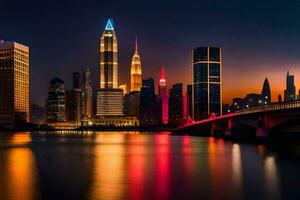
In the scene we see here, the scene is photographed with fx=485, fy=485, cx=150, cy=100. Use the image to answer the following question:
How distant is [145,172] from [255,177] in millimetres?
9293

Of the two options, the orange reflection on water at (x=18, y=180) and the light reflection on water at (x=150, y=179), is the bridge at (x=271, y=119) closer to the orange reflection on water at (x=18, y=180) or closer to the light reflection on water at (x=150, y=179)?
the light reflection on water at (x=150, y=179)

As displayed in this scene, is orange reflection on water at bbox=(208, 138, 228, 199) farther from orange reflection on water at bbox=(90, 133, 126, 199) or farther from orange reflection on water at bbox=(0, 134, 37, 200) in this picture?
orange reflection on water at bbox=(0, 134, 37, 200)

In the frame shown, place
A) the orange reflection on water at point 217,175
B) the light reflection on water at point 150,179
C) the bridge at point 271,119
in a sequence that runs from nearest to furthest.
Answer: the light reflection on water at point 150,179 < the orange reflection on water at point 217,175 < the bridge at point 271,119

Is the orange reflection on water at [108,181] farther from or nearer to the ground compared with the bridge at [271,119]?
nearer to the ground

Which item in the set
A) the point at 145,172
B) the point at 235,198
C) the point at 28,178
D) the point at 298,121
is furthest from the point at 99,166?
the point at 298,121

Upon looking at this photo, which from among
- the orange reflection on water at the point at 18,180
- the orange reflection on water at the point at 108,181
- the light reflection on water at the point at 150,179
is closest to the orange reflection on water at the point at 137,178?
the light reflection on water at the point at 150,179

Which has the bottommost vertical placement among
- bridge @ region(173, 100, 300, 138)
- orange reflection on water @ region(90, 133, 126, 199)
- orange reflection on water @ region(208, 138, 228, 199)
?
orange reflection on water @ region(208, 138, 228, 199)

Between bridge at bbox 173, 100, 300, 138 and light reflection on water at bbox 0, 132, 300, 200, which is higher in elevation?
bridge at bbox 173, 100, 300, 138

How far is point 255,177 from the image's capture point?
123 feet

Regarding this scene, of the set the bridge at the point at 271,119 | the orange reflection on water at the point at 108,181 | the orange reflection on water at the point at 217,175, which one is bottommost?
the orange reflection on water at the point at 217,175

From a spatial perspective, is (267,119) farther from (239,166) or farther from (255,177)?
(255,177)

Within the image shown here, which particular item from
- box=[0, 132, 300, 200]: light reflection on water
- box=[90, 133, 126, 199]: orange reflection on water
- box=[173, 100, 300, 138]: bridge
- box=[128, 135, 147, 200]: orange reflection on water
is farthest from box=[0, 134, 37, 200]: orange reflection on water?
box=[173, 100, 300, 138]: bridge

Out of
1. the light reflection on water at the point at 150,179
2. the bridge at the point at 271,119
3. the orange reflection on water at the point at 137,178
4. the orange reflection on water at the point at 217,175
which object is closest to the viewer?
the orange reflection on water at the point at 137,178

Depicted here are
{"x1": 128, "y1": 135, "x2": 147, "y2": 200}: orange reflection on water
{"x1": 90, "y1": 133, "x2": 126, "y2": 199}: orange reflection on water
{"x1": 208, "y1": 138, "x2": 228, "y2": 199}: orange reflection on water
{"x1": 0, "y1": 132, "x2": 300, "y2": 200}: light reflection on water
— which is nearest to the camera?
{"x1": 90, "y1": 133, "x2": 126, "y2": 199}: orange reflection on water
